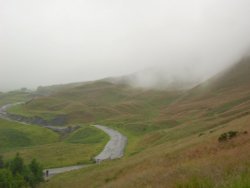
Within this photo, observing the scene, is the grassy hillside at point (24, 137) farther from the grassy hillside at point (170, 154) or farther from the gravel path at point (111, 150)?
the gravel path at point (111, 150)

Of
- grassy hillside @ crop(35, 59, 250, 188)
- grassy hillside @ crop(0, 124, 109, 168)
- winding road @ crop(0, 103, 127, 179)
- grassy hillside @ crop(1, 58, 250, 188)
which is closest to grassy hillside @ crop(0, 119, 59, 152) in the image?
grassy hillside @ crop(0, 124, 109, 168)

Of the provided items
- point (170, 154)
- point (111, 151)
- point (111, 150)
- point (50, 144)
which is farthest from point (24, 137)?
point (170, 154)

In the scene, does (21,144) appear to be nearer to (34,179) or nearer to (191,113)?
(191,113)

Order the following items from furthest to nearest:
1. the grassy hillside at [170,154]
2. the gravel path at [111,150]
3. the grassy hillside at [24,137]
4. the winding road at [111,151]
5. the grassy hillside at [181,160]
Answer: the grassy hillside at [24,137], the gravel path at [111,150], the winding road at [111,151], the grassy hillside at [170,154], the grassy hillside at [181,160]

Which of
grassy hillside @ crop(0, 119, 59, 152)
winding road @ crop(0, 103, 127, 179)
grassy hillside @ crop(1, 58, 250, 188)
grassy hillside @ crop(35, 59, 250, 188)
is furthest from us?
grassy hillside @ crop(0, 119, 59, 152)

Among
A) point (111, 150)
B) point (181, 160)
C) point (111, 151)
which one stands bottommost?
point (181, 160)

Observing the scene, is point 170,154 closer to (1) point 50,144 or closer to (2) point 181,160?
(2) point 181,160

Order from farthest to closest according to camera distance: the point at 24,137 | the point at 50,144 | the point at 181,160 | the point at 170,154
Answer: the point at 24,137 < the point at 50,144 < the point at 170,154 < the point at 181,160

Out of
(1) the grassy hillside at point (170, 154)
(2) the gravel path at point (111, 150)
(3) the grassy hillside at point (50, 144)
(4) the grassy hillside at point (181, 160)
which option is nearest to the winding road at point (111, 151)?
(2) the gravel path at point (111, 150)

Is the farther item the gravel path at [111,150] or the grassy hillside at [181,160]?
the gravel path at [111,150]

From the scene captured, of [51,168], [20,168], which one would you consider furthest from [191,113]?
[20,168]

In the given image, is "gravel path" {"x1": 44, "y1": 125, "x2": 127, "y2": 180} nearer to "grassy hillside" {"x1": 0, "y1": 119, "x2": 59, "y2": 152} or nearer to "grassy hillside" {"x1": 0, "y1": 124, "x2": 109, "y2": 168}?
"grassy hillside" {"x1": 0, "y1": 124, "x2": 109, "y2": 168}

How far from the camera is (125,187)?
2419 cm

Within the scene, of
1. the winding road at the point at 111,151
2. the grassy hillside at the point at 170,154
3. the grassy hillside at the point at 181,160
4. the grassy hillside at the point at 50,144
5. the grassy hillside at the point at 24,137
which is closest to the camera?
the grassy hillside at the point at 181,160
